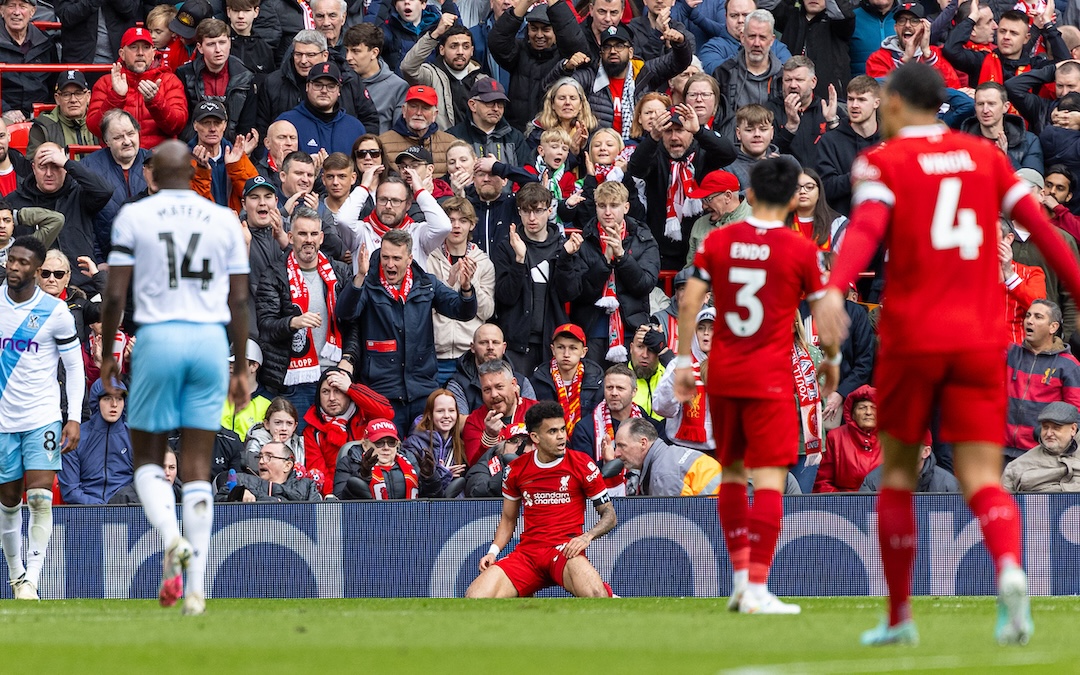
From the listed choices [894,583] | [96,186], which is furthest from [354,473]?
[894,583]

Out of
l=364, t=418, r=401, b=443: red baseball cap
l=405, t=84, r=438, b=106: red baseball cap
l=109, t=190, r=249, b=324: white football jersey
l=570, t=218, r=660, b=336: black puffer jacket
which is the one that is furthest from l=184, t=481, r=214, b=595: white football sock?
l=405, t=84, r=438, b=106: red baseball cap

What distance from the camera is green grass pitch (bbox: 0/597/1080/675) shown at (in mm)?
6250

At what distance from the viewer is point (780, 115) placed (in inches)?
671

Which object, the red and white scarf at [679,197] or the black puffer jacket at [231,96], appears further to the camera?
the black puffer jacket at [231,96]

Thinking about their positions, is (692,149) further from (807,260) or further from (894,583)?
(894,583)

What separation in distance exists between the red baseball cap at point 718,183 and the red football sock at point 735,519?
6789 mm

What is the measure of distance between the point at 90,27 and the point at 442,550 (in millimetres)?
8344

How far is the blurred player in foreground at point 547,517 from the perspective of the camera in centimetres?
1219

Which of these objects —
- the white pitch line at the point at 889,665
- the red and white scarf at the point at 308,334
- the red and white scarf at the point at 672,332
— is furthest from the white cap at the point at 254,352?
the white pitch line at the point at 889,665

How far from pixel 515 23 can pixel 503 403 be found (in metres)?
5.00

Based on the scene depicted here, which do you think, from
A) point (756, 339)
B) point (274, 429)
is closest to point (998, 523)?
point (756, 339)

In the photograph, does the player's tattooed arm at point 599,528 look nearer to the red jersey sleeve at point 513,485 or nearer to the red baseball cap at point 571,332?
the red jersey sleeve at point 513,485

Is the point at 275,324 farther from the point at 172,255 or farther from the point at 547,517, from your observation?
the point at 172,255

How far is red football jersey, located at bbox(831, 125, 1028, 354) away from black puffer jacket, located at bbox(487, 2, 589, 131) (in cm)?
1071
